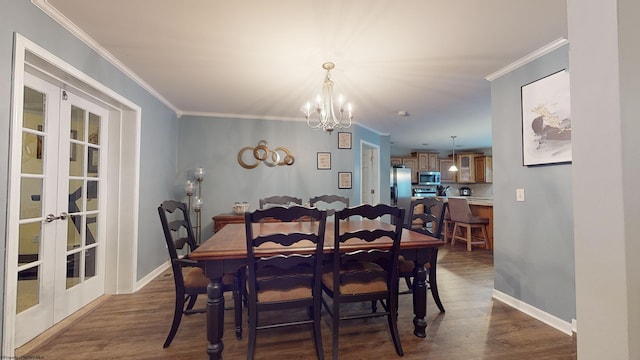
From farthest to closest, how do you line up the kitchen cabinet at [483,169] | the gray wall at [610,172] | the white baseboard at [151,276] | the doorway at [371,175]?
the kitchen cabinet at [483,169] < the doorway at [371,175] < the white baseboard at [151,276] < the gray wall at [610,172]

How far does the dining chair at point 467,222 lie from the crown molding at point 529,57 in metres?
2.59

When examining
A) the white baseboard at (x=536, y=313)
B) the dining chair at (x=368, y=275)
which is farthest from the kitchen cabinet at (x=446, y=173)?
the dining chair at (x=368, y=275)

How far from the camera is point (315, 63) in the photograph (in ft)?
8.13

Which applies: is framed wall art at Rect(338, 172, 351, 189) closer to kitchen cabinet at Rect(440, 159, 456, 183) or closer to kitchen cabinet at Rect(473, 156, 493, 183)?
kitchen cabinet at Rect(440, 159, 456, 183)

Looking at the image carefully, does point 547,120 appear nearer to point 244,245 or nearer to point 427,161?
point 244,245

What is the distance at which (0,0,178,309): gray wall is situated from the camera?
1487 millimetres

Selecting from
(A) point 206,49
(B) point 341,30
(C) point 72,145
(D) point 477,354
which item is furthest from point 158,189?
(D) point 477,354

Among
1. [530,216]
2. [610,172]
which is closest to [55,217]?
[610,172]

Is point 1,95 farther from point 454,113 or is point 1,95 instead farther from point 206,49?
point 454,113

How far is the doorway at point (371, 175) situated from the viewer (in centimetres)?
565

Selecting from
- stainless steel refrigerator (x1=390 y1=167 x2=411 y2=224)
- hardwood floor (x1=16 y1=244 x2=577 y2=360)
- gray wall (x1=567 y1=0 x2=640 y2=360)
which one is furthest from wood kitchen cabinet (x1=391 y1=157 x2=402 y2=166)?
gray wall (x1=567 y1=0 x2=640 y2=360)

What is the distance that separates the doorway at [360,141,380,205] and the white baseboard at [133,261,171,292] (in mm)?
3782

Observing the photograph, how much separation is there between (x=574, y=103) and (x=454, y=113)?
3803 millimetres

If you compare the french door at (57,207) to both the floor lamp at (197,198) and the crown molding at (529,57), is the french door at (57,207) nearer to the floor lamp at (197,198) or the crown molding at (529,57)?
the floor lamp at (197,198)
